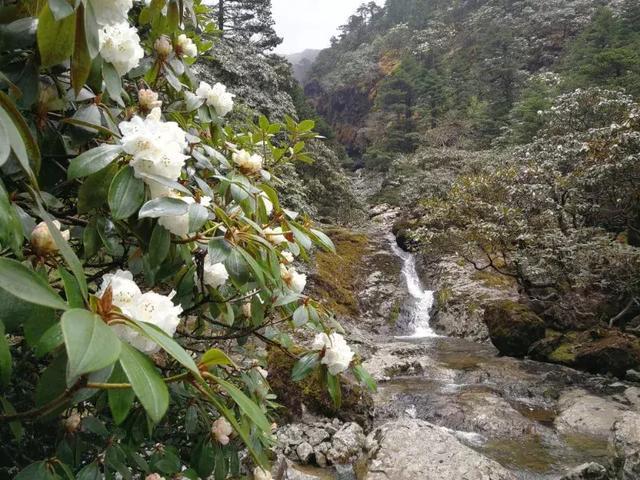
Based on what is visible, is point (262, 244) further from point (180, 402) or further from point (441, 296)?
point (441, 296)

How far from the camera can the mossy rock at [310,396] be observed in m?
5.15

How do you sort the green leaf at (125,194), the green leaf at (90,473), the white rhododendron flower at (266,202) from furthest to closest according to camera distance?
the white rhododendron flower at (266,202) → the green leaf at (90,473) → the green leaf at (125,194)

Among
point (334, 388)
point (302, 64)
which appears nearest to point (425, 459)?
point (334, 388)

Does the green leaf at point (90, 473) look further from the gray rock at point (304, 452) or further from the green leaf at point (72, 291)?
the gray rock at point (304, 452)

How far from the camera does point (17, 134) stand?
58cm

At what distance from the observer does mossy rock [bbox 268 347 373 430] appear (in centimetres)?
515

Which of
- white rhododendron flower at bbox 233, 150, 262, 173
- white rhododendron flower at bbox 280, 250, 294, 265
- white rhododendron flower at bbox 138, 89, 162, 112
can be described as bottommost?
white rhododendron flower at bbox 280, 250, 294, 265

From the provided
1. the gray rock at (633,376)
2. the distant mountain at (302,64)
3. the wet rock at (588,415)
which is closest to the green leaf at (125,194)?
the wet rock at (588,415)

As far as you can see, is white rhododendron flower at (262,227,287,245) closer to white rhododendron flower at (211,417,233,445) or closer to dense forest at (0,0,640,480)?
dense forest at (0,0,640,480)

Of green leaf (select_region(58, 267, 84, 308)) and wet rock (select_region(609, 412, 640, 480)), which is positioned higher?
green leaf (select_region(58, 267, 84, 308))

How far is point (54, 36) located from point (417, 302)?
12554mm

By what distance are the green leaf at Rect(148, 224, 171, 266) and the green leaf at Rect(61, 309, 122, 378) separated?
0.46 metres

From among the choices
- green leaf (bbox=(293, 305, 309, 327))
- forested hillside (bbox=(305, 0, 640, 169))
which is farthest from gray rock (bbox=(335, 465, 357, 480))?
forested hillside (bbox=(305, 0, 640, 169))

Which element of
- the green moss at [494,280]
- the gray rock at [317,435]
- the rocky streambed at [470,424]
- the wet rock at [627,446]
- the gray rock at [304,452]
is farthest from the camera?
the green moss at [494,280]
